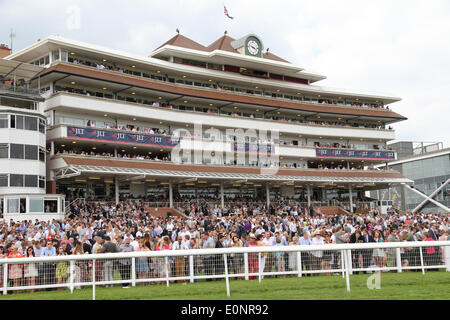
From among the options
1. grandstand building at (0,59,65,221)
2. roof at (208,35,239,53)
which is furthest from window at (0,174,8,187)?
roof at (208,35,239,53)

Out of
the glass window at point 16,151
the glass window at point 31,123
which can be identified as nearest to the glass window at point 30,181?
the glass window at point 16,151

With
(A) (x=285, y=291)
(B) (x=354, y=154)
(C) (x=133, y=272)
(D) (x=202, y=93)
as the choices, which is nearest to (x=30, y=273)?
(C) (x=133, y=272)

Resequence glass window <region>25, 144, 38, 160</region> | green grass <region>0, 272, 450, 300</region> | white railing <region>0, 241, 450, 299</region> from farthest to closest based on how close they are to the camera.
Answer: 1. glass window <region>25, 144, 38, 160</region>
2. white railing <region>0, 241, 450, 299</region>
3. green grass <region>0, 272, 450, 300</region>

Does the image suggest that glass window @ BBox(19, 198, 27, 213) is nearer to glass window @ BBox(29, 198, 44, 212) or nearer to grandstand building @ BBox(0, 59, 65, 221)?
grandstand building @ BBox(0, 59, 65, 221)

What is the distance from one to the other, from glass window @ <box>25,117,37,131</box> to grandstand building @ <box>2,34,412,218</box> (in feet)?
11.0

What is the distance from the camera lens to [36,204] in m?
31.0

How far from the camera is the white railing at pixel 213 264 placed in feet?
31.4

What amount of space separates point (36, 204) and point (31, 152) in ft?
13.7

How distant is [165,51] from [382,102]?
2889 cm

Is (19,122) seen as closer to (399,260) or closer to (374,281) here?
(399,260)

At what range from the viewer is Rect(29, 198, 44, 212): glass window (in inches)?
1213

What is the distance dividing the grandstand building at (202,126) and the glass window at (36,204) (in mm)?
4718

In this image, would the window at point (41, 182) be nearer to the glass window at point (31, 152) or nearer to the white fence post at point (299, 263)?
the glass window at point (31, 152)
